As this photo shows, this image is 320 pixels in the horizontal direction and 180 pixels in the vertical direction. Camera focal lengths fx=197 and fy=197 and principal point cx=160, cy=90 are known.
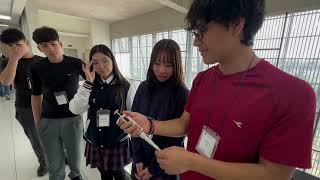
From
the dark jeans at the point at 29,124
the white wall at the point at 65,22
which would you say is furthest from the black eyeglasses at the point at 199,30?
the white wall at the point at 65,22

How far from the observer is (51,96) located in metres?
1.64

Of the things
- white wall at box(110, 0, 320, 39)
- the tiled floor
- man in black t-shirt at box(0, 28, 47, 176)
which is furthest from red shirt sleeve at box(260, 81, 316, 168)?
white wall at box(110, 0, 320, 39)

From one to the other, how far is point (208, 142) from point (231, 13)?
0.45m

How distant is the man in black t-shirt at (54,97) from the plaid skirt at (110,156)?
0.32 metres

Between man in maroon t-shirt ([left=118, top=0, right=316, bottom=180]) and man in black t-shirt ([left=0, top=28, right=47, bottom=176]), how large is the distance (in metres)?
1.69

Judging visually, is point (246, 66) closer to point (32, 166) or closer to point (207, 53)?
point (207, 53)

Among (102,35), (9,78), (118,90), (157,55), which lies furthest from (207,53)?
(102,35)

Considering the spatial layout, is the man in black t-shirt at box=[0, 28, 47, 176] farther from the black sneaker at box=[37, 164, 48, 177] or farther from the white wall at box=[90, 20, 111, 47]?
the white wall at box=[90, 20, 111, 47]

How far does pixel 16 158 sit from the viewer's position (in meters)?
2.57

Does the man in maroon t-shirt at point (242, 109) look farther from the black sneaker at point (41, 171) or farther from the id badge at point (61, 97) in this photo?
the black sneaker at point (41, 171)

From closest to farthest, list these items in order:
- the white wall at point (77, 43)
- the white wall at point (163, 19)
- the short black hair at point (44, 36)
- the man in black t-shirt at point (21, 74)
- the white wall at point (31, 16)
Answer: the short black hair at point (44, 36) < the man in black t-shirt at point (21, 74) < the white wall at point (163, 19) < the white wall at point (31, 16) < the white wall at point (77, 43)

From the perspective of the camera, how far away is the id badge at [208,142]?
2.29 feet

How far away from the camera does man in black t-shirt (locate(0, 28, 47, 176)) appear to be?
1843 millimetres

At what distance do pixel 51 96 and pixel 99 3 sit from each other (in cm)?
449
